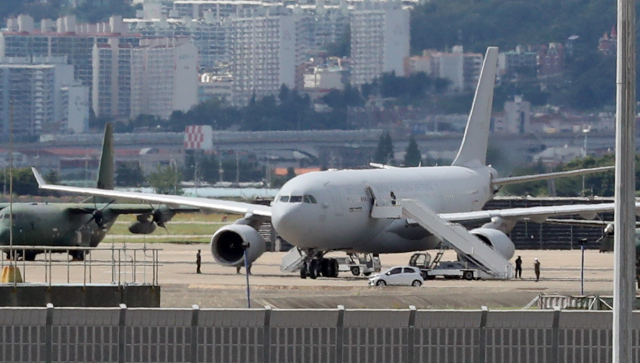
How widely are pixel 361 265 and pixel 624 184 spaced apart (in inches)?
1392

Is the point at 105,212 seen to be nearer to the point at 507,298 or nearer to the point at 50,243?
the point at 50,243

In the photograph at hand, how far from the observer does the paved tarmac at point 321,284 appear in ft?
96.1

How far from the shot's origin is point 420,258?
156ft

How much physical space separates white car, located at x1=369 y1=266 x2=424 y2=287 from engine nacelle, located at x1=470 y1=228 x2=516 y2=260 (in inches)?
186

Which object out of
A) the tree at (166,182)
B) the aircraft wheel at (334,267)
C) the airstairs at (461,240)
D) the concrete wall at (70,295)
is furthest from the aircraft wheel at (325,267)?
the tree at (166,182)

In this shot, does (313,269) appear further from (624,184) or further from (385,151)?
(385,151)

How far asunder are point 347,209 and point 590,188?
82.0 meters

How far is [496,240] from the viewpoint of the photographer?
151ft

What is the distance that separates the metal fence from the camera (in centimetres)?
1714

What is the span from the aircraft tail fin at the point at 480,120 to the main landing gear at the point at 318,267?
53.5ft

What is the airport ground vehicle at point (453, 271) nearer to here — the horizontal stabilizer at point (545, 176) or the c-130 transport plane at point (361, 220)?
the c-130 transport plane at point (361, 220)

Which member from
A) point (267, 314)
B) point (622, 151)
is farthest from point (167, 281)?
point (622, 151)

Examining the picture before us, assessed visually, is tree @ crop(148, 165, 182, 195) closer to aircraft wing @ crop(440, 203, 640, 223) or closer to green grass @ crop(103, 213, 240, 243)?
green grass @ crop(103, 213, 240, 243)

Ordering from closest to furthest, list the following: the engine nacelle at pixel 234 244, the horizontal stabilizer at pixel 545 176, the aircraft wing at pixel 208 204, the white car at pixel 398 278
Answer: the white car at pixel 398 278 → the engine nacelle at pixel 234 244 → the aircraft wing at pixel 208 204 → the horizontal stabilizer at pixel 545 176
